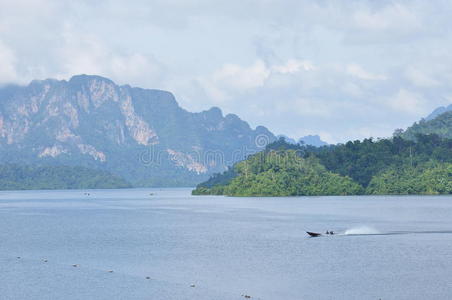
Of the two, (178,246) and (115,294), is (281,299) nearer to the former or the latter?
(115,294)

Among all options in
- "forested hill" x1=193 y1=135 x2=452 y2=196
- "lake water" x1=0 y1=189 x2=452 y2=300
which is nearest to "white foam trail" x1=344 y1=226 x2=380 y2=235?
"lake water" x1=0 y1=189 x2=452 y2=300

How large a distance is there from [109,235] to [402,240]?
1175 inches

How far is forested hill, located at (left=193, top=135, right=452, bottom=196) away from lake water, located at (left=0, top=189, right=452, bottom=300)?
3181 inches

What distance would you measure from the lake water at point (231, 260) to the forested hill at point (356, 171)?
8081 cm

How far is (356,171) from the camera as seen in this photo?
180 m

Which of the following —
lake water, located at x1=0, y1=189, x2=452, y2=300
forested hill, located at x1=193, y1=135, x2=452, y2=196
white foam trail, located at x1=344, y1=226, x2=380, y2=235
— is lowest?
lake water, located at x1=0, y1=189, x2=452, y2=300

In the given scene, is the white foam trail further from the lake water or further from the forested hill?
the forested hill

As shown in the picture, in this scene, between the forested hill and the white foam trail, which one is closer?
the white foam trail

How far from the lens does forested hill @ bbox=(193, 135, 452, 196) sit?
552 feet

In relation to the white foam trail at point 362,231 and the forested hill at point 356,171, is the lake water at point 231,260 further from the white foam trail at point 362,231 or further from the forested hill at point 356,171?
the forested hill at point 356,171

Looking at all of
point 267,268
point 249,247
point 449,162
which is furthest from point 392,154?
point 267,268

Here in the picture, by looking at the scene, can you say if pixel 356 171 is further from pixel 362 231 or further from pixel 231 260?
pixel 231 260

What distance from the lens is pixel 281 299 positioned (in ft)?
120

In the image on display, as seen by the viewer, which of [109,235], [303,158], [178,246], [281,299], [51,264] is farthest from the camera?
[303,158]
